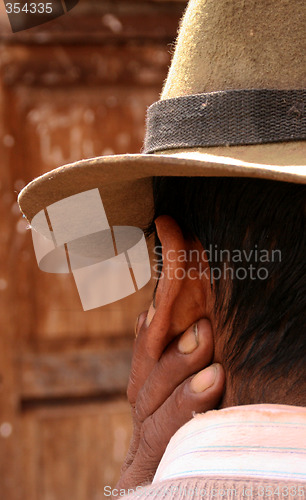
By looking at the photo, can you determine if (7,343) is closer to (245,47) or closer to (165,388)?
(165,388)

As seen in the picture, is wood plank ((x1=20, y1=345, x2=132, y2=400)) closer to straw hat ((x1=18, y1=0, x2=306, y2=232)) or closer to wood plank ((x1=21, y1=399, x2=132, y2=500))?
wood plank ((x1=21, y1=399, x2=132, y2=500))

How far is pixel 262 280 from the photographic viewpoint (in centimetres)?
85

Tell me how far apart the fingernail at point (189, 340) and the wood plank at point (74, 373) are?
1713 mm

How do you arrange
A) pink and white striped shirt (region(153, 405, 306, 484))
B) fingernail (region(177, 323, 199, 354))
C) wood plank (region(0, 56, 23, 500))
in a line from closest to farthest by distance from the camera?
pink and white striped shirt (region(153, 405, 306, 484)) → fingernail (region(177, 323, 199, 354)) → wood plank (region(0, 56, 23, 500))

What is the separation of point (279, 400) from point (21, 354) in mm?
1930

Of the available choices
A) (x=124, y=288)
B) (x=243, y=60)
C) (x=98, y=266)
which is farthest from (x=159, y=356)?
(x=124, y=288)

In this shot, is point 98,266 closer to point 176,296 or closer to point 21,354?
point 21,354

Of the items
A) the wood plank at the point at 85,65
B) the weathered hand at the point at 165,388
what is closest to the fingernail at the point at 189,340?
the weathered hand at the point at 165,388

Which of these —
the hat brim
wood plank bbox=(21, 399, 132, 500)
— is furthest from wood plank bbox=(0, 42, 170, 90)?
the hat brim

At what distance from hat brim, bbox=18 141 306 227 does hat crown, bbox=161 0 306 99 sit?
0.12 meters

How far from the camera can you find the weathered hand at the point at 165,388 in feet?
2.99

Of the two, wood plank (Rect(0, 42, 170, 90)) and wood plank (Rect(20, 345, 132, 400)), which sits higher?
wood plank (Rect(0, 42, 170, 90))

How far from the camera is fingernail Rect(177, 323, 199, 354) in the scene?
0.94 metres

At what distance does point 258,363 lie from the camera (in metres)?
0.83
